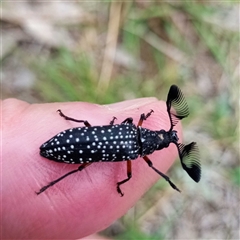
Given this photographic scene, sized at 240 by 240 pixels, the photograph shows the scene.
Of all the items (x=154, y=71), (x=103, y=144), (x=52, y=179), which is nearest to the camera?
(x=103, y=144)

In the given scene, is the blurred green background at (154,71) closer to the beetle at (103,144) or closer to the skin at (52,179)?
the skin at (52,179)

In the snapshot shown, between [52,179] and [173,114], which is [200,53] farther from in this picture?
[52,179]

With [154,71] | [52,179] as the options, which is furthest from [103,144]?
[154,71]

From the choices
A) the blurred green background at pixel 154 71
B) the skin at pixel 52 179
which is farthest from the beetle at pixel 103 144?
the blurred green background at pixel 154 71

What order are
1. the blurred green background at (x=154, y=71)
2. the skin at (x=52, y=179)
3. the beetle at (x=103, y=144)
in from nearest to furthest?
1. the beetle at (x=103, y=144)
2. the skin at (x=52, y=179)
3. the blurred green background at (x=154, y=71)

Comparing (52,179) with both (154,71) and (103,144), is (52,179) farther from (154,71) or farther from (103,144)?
(154,71)

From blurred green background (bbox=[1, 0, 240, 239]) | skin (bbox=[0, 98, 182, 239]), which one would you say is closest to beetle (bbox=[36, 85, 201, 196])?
skin (bbox=[0, 98, 182, 239])

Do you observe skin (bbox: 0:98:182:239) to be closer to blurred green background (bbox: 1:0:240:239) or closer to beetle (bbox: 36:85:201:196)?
beetle (bbox: 36:85:201:196)
